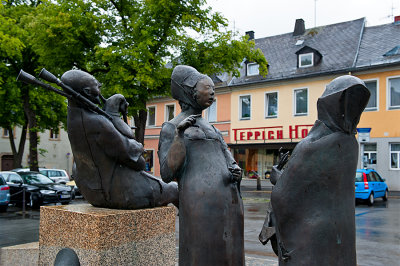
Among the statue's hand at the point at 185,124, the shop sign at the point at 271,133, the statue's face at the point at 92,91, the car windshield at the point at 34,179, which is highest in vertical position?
the shop sign at the point at 271,133

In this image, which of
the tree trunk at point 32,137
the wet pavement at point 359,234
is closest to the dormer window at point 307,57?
the wet pavement at point 359,234

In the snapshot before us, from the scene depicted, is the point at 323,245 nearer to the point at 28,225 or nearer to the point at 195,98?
the point at 195,98

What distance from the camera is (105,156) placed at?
4.12 metres

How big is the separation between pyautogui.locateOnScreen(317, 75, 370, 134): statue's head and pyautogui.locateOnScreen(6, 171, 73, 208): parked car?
46.7 feet

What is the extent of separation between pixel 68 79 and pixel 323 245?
9.46 ft

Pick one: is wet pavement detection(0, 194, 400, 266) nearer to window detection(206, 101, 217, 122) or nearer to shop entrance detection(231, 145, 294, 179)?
shop entrance detection(231, 145, 294, 179)

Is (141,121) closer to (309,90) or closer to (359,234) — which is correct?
(359,234)

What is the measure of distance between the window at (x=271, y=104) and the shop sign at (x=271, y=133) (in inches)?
38.9

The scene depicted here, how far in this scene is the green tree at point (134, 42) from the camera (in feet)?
50.2

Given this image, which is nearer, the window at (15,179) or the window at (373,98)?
the window at (15,179)

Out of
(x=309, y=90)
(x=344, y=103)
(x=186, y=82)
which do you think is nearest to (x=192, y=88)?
(x=186, y=82)

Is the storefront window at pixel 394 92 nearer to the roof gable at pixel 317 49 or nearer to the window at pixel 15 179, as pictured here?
the roof gable at pixel 317 49

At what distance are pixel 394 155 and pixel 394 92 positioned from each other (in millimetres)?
3282

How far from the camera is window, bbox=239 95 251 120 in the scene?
27.9 meters
